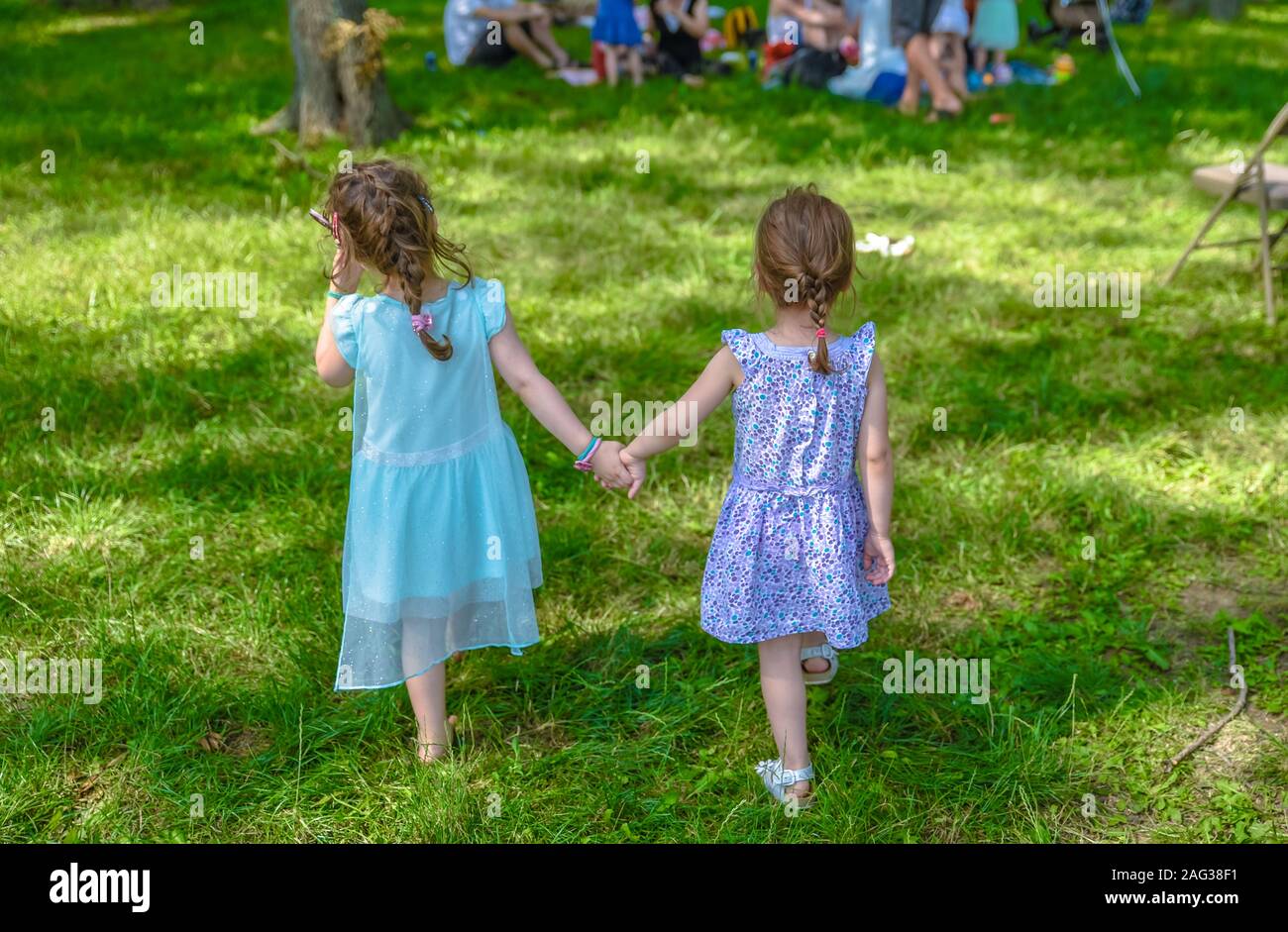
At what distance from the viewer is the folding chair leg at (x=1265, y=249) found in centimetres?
584

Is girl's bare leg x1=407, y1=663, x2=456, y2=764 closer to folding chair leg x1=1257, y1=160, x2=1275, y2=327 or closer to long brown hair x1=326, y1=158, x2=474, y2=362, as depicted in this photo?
long brown hair x1=326, y1=158, x2=474, y2=362

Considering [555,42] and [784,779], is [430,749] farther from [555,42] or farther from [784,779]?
[555,42]

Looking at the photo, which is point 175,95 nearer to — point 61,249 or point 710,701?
point 61,249

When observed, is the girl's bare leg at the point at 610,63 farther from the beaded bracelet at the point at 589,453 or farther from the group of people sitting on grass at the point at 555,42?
the beaded bracelet at the point at 589,453

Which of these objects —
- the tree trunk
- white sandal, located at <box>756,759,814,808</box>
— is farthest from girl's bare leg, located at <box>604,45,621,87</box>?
white sandal, located at <box>756,759,814,808</box>

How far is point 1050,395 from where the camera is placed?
202 inches

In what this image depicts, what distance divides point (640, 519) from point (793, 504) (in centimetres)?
139

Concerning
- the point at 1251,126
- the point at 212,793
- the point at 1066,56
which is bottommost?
the point at 212,793

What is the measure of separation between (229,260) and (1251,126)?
771 cm

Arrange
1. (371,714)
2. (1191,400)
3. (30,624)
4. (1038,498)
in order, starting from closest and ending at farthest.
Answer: (371,714) < (30,624) < (1038,498) < (1191,400)

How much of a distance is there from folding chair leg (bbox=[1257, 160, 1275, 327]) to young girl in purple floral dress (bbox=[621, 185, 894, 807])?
12.4ft

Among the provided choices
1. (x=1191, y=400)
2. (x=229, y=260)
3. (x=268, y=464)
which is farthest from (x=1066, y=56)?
(x=268, y=464)

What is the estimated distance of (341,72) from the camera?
8.47 metres

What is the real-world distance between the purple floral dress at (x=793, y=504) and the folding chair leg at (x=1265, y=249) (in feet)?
12.5
